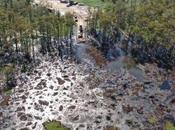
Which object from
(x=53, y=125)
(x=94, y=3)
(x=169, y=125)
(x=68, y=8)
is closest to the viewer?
(x=53, y=125)

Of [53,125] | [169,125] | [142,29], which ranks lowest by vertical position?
[169,125]

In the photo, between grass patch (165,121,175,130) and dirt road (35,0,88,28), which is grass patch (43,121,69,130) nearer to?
grass patch (165,121,175,130)

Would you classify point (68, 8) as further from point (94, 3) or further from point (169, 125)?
point (169, 125)

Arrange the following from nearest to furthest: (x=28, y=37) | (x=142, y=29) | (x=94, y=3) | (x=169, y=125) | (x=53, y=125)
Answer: (x=53, y=125)
(x=169, y=125)
(x=28, y=37)
(x=142, y=29)
(x=94, y=3)

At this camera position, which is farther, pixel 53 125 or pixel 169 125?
pixel 169 125

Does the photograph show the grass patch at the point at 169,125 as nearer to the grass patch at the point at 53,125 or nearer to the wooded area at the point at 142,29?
the grass patch at the point at 53,125

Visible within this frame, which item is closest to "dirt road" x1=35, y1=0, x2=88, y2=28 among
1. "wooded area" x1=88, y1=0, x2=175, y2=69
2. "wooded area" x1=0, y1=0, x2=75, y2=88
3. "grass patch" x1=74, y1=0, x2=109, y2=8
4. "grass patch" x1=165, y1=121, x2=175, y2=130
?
"grass patch" x1=74, y1=0, x2=109, y2=8

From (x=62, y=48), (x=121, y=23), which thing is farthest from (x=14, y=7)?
(x=121, y=23)

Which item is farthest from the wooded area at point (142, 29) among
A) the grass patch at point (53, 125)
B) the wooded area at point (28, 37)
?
the grass patch at point (53, 125)

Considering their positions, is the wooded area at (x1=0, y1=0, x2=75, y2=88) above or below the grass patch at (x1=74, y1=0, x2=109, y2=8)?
below

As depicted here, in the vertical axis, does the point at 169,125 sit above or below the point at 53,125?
below

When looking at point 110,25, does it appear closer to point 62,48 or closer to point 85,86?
point 62,48

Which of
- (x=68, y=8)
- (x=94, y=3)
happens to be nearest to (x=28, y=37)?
(x=68, y=8)
